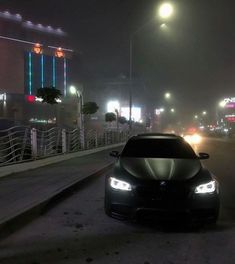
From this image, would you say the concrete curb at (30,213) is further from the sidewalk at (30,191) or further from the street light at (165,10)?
the street light at (165,10)

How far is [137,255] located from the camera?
19.5 feet

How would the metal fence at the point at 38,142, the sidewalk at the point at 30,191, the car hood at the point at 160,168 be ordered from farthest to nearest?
the metal fence at the point at 38,142 < the sidewalk at the point at 30,191 < the car hood at the point at 160,168

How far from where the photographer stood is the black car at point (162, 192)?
7070 millimetres

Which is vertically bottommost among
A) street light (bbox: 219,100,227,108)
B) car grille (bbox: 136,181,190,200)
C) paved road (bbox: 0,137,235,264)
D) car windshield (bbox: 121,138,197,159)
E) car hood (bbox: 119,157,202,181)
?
paved road (bbox: 0,137,235,264)

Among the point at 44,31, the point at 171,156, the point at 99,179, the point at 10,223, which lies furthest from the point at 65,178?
the point at 44,31

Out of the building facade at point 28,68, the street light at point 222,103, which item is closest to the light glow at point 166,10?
the building facade at point 28,68

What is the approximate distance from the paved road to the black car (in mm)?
298

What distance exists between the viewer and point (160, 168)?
768cm

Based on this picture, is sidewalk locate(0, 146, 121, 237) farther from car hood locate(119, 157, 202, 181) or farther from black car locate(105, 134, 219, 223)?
car hood locate(119, 157, 202, 181)

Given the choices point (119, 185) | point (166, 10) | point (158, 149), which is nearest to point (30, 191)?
point (158, 149)

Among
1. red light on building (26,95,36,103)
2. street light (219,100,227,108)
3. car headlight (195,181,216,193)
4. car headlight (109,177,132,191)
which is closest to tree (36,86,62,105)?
car headlight (109,177,132,191)

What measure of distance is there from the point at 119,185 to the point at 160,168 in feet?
2.53

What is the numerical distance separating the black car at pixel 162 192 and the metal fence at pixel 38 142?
23.1 feet

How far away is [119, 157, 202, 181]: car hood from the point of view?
24.1ft
